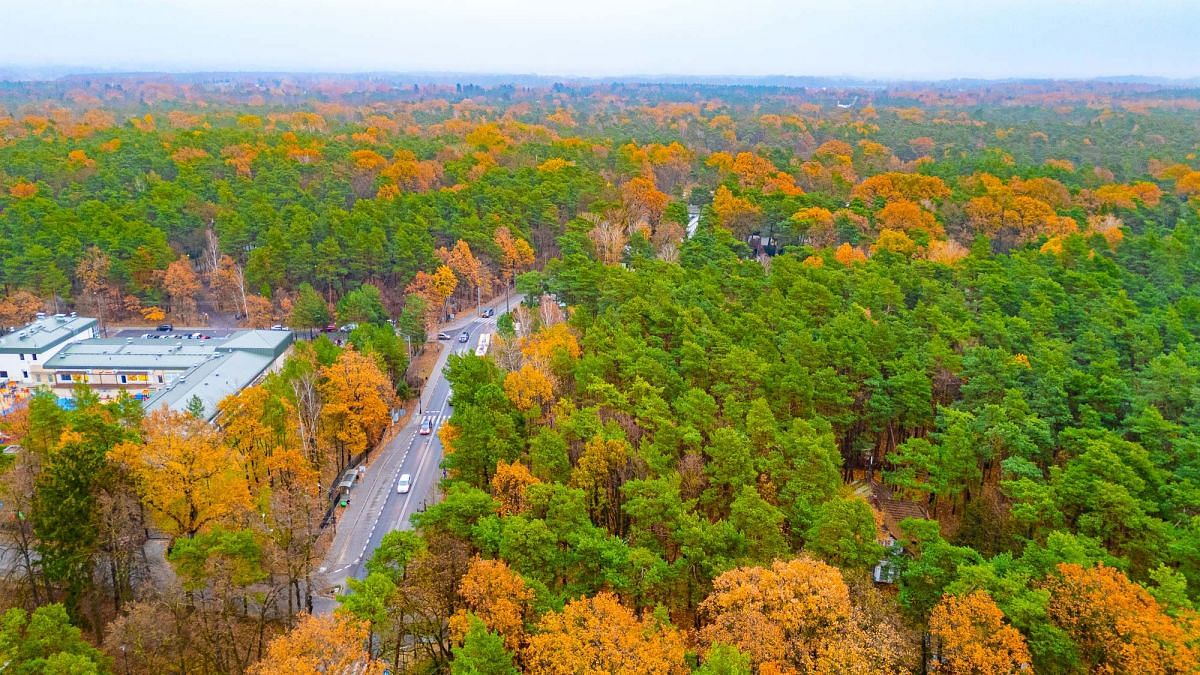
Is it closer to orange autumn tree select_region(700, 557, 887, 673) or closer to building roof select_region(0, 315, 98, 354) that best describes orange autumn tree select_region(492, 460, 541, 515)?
orange autumn tree select_region(700, 557, 887, 673)

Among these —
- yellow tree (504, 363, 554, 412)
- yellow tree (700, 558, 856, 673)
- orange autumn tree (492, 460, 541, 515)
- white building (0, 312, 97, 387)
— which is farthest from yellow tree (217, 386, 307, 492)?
white building (0, 312, 97, 387)

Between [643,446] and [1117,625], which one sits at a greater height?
[643,446]

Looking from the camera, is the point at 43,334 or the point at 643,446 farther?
the point at 43,334

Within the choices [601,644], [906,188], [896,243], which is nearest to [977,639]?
[601,644]

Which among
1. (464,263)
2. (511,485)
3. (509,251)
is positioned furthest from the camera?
(509,251)

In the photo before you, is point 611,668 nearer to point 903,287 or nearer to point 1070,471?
point 1070,471

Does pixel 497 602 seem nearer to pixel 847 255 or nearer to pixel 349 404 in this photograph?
pixel 349 404

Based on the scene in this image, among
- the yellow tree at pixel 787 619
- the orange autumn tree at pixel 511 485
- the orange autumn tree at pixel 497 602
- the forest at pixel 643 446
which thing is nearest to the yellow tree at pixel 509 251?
the forest at pixel 643 446
